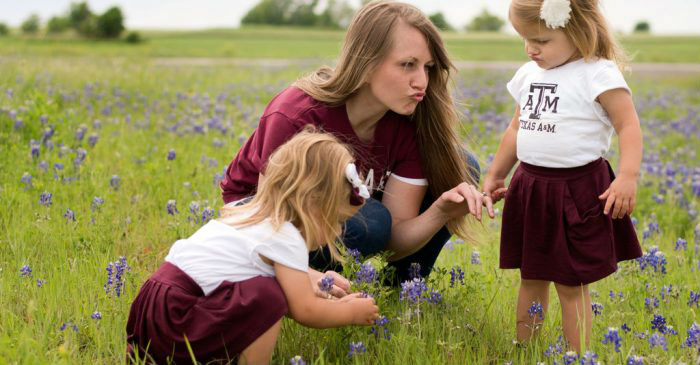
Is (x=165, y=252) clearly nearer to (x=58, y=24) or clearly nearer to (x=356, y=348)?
(x=356, y=348)

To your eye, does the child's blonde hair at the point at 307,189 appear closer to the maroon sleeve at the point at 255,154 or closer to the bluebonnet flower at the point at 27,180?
the maroon sleeve at the point at 255,154

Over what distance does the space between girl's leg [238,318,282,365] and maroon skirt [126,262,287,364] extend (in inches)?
0.8

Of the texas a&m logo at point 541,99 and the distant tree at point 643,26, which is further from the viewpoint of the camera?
the distant tree at point 643,26

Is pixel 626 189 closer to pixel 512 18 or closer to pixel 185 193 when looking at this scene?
pixel 512 18

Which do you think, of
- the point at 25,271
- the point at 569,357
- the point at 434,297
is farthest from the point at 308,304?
the point at 25,271

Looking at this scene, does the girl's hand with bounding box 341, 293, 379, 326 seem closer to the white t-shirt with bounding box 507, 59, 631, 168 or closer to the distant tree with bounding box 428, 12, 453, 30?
the white t-shirt with bounding box 507, 59, 631, 168

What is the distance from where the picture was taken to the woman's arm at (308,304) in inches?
117

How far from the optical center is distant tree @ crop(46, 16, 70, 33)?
4069cm

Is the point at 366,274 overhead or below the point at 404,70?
below

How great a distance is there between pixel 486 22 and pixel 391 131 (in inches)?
2617

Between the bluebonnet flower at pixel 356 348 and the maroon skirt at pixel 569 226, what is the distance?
0.86 meters

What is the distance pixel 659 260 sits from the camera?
4.19 m

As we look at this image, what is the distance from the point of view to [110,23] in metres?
35.4

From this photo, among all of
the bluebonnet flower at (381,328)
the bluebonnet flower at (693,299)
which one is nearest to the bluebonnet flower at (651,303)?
the bluebonnet flower at (693,299)
